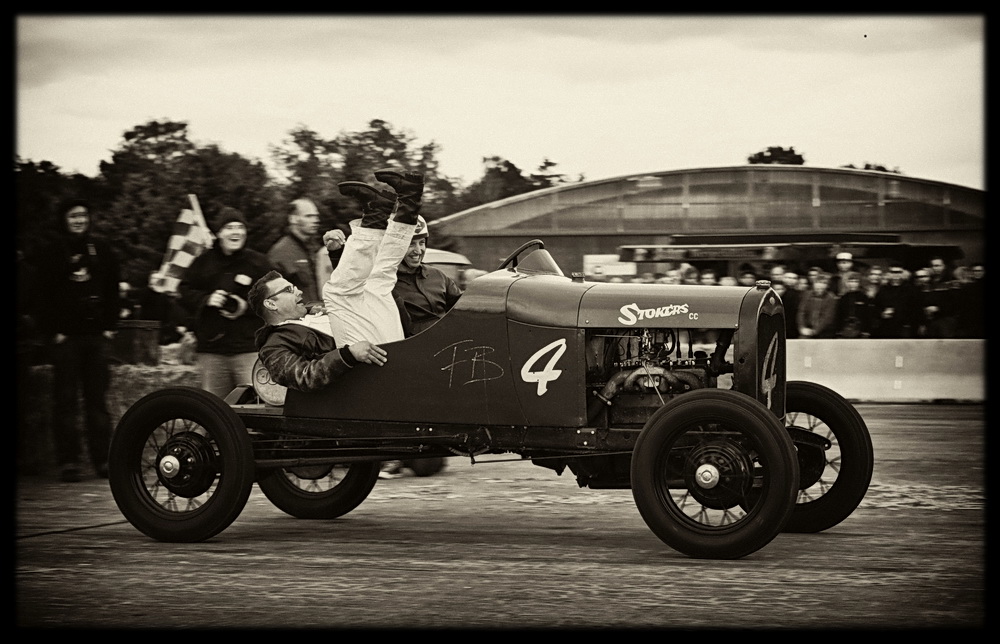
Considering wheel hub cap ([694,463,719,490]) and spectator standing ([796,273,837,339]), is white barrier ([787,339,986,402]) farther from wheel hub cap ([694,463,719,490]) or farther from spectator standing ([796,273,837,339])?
wheel hub cap ([694,463,719,490])

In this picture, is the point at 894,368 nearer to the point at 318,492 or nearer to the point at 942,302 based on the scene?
the point at 942,302

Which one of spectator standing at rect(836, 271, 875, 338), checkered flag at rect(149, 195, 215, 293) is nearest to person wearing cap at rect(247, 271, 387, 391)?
checkered flag at rect(149, 195, 215, 293)

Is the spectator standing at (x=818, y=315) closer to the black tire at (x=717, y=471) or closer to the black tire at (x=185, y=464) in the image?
the black tire at (x=717, y=471)

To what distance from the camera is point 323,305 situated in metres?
7.33

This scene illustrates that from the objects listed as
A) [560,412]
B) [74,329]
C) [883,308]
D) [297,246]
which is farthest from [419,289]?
[883,308]

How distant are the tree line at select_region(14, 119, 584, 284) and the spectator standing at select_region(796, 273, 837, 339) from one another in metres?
6.13

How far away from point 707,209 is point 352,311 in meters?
28.1

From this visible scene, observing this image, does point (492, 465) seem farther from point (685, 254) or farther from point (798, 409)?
point (685, 254)

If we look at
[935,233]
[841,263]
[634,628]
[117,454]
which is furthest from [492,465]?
[935,233]

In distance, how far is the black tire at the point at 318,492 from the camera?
7516 millimetres

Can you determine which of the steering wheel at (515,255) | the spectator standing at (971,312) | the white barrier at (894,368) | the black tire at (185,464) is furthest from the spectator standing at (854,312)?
the black tire at (185,464)

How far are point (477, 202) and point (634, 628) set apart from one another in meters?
35.3

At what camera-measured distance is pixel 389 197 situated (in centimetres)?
659
